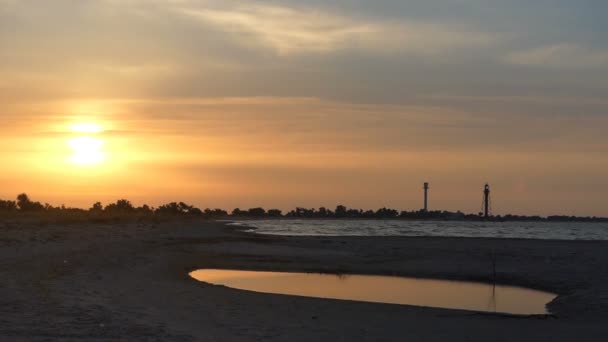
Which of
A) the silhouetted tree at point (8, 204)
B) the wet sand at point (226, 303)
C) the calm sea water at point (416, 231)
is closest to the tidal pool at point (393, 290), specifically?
the wet sand at point (226, 303)

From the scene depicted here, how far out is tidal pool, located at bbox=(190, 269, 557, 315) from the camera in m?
27.0

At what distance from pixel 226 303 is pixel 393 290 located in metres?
10.2

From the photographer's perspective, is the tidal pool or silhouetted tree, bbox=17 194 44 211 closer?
the tidal pool

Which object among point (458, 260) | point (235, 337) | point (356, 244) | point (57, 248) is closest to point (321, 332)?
point (235, 337)

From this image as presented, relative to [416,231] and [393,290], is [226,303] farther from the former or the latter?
[416,231]

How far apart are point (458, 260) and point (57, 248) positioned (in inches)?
926

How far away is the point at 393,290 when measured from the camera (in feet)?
101

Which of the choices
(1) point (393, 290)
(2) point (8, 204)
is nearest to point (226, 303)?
(1) point (393, 290)

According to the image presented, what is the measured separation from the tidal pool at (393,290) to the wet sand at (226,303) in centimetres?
138

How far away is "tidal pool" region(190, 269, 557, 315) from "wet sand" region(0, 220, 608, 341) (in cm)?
138

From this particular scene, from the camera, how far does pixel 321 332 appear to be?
18250 millimetres

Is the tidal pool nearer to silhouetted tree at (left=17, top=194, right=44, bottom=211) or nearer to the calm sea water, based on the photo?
the calm sea water

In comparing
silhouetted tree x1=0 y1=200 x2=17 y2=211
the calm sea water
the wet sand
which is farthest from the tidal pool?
silhouetted tree x1=0 y1=200 x2=17 y2=211

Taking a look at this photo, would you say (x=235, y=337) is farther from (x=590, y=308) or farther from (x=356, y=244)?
(x=356, y=244)
